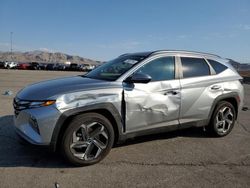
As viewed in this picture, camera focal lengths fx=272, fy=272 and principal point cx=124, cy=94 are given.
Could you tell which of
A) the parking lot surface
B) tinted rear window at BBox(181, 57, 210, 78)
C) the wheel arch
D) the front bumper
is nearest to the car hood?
the front bumper

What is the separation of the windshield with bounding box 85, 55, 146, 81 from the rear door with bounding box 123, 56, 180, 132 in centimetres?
21

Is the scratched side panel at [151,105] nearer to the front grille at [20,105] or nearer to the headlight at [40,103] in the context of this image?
the headlight at [40,103]

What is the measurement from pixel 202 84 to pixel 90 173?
2.72 meters

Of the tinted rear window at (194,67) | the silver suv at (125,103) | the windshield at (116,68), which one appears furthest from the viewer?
the tinted rear window at (194,67)

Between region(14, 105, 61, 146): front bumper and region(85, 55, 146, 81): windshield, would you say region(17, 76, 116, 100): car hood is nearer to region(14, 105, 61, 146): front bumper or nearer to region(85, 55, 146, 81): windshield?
region(14, 105, 61, 146): front bumper

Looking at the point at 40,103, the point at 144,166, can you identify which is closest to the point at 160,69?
the point at 144,166

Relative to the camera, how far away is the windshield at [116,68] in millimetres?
4527

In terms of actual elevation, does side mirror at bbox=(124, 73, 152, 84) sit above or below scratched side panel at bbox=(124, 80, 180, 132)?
above

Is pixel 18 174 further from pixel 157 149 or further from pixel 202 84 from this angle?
pixel 202 84

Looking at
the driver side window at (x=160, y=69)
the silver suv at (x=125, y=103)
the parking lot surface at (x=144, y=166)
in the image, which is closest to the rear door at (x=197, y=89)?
the silver suv at (x=125, y=103)

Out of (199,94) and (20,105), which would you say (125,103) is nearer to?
→ (20,105)

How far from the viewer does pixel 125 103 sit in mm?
4191

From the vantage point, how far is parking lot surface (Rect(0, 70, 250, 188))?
3527mm

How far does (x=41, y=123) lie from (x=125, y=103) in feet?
4.19
